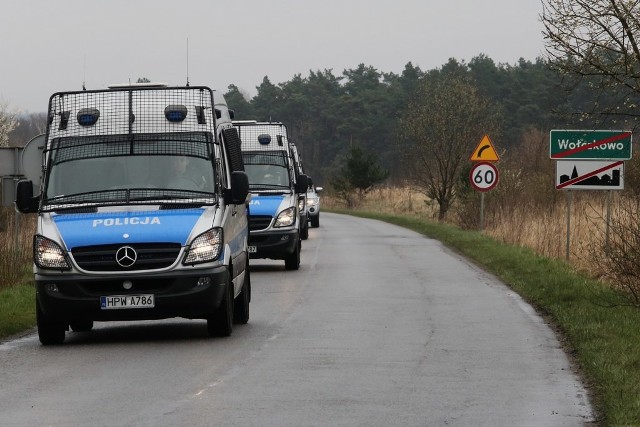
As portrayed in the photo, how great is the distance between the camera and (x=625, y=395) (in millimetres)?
9445

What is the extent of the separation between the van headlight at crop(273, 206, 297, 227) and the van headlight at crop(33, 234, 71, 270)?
1126 cm

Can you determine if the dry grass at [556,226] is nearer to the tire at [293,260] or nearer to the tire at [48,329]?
the tire at [293,260]

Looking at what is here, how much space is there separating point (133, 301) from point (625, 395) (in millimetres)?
5357

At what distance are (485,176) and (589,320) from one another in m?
20.4

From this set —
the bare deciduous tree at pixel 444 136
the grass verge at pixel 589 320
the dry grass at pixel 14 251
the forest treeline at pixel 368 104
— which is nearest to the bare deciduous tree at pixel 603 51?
the grass verge at pixel 589 320

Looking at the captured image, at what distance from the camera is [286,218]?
972 inches

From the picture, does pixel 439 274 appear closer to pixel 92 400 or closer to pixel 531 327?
pixel 531 327

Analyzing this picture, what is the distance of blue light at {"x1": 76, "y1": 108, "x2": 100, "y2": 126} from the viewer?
14594 mm

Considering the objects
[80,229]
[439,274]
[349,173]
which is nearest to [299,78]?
[349,173]

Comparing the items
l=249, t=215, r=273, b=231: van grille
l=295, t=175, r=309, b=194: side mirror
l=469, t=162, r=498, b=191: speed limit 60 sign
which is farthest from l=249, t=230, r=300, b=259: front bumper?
l=469, t=162, r=498, b=191: speed limit 60 sign

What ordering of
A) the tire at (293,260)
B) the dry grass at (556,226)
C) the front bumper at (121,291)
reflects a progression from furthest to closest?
1. the tire at (293,260)
2. the dry grass at (556,226)
3. the front bumper at (121,291)

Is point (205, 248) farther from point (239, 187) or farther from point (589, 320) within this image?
point (589, 320)

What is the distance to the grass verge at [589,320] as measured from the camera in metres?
9.58

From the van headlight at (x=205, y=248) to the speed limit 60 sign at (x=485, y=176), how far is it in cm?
2205
